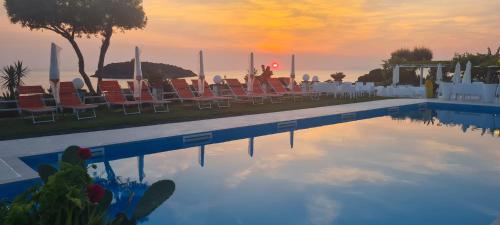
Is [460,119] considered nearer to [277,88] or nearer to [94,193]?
[277,88]

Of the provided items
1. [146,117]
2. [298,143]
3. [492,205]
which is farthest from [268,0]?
[492,205]

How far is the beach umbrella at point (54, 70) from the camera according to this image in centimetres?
914

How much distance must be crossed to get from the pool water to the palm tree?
6.38m

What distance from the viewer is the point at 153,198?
1772 millimetres

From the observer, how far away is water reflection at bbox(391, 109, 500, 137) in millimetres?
9490

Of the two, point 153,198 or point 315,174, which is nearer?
point 153,198

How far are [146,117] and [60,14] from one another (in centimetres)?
571

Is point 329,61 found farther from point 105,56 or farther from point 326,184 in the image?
point 326,184

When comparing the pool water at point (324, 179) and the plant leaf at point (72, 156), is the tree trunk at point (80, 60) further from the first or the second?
the plant leaf at point (72, 156)

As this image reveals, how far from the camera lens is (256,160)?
6.36m

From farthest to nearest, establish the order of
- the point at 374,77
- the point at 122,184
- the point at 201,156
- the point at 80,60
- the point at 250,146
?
the point at 374,77, the point at 80,60, the point at 250,146, the point at 201,156, the point at 122,184

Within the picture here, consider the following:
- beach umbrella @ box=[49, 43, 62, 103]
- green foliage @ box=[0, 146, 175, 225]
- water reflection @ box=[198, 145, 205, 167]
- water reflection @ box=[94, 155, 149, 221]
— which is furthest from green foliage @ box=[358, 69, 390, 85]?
green foliage @ box=[0, 146, 175, 225]

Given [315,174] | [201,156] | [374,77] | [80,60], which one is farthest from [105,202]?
[374,77]

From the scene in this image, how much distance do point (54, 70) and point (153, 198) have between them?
333 inches
